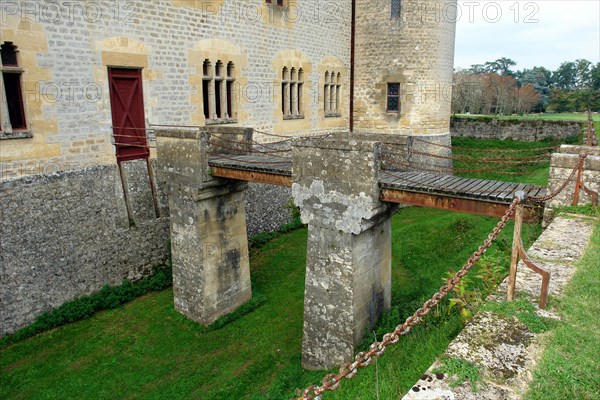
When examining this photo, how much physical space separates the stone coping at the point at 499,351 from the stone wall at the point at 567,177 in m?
1.95

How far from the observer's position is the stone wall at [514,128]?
22.5 meters

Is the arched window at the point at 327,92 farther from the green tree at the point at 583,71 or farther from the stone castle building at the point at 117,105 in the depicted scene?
the green tree at the point at 583,71

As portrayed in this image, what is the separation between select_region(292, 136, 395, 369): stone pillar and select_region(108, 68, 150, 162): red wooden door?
15.9ft

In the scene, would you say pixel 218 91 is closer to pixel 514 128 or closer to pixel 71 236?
pixel 71 236

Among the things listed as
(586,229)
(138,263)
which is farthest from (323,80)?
(586,229)

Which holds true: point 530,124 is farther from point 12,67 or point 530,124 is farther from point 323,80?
point 12,67

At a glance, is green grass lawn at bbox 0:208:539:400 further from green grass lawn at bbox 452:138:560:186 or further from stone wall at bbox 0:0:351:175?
green grass lawn at bbox 452:138:560:186

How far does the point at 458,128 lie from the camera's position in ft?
82.7

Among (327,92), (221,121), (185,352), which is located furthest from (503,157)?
(185,352)

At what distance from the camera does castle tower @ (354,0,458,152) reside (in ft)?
55.2

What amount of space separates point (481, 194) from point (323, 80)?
1166 centimetres

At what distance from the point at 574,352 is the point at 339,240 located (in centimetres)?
435

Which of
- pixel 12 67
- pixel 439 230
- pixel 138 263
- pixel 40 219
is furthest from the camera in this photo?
pixel 439 230

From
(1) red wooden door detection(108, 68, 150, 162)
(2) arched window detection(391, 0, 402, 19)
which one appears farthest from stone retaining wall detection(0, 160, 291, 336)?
(2) arched window detection(391, 0, 402, 19)
